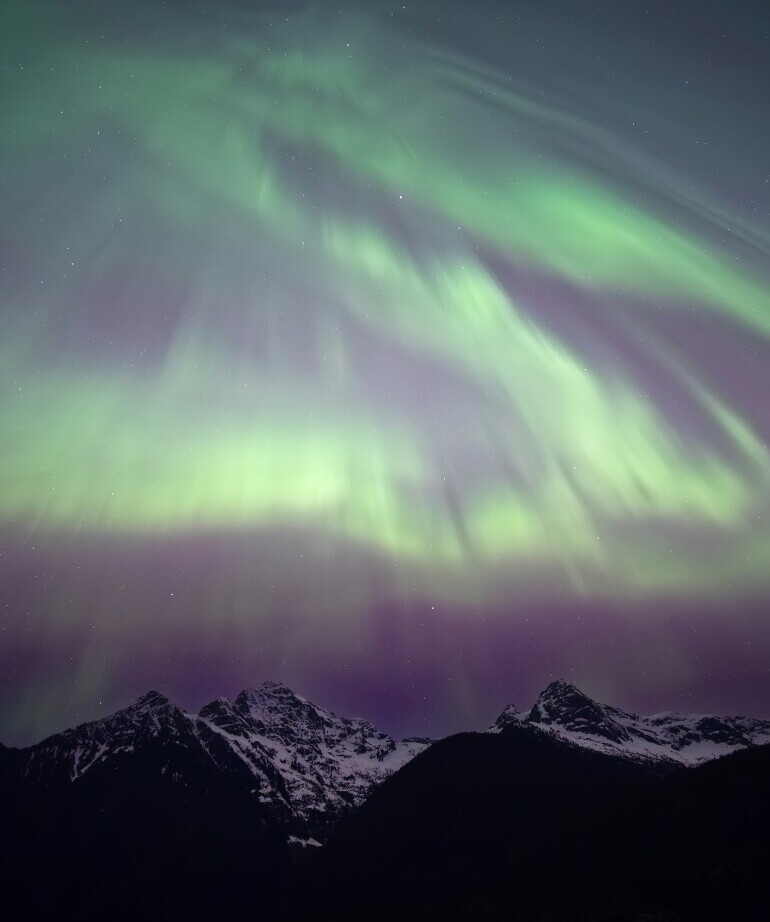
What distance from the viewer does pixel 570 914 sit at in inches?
7618

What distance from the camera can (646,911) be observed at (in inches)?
7470

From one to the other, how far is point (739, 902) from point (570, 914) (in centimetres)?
3599

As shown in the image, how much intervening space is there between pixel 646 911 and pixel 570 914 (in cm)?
1642

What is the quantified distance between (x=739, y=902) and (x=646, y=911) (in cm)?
1960

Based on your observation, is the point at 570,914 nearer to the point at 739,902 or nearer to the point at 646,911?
the point at 646,911

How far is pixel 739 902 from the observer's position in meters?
187

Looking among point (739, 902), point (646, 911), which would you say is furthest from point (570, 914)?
point (739, 902)
